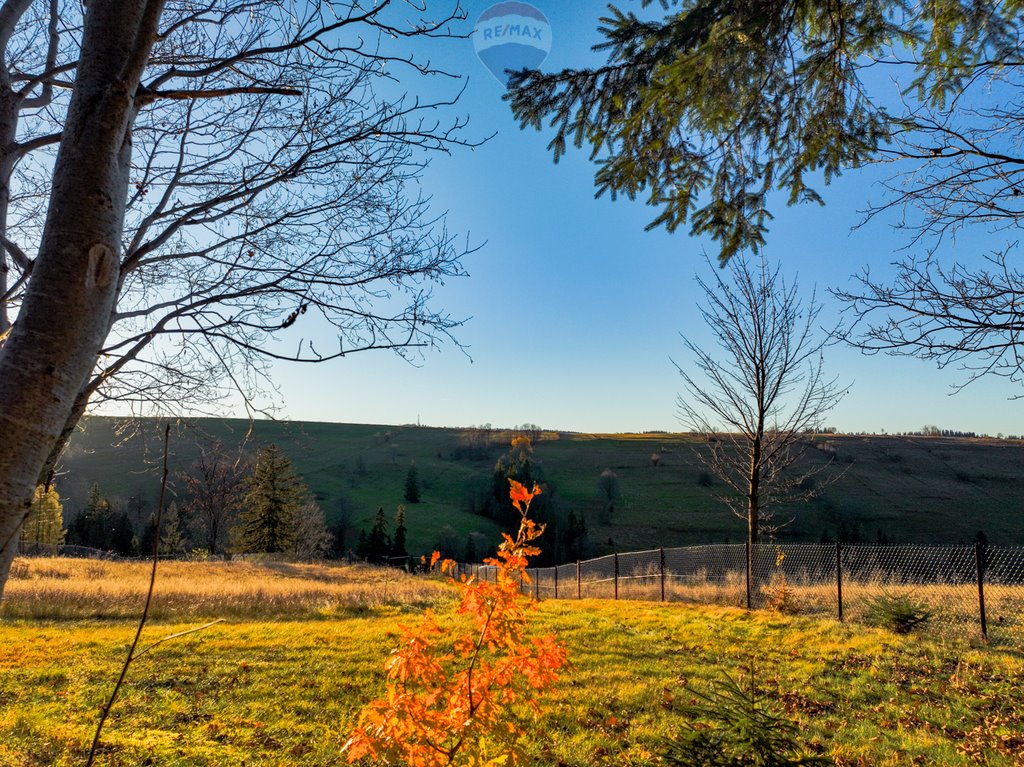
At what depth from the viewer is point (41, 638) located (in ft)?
29.5

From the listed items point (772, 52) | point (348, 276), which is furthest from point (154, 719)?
point (772, 52)

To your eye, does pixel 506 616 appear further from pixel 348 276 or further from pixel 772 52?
pixel 772 52

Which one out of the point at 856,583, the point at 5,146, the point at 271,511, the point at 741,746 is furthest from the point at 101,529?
the point at 741,746

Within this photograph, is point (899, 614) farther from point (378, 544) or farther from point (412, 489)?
point (412, 489)

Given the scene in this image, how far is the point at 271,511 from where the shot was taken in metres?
39.7

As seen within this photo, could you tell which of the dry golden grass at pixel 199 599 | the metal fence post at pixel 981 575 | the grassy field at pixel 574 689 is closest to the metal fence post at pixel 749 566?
the grassy field at pixel 574 689

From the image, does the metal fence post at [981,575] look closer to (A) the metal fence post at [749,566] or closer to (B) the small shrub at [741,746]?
(A) the metal fence post at [749,566]

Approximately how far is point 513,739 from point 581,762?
175 centimetres

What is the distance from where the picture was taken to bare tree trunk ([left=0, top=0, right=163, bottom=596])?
1469 millimetres

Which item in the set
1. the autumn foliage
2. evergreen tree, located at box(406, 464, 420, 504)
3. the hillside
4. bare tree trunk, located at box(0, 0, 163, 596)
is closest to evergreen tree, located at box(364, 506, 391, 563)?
the hillside

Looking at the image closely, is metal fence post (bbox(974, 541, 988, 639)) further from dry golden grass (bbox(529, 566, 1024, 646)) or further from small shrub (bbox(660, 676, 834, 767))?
small shrub (bbox(660, 676, 834, 767))

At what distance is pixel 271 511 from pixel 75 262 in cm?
4214

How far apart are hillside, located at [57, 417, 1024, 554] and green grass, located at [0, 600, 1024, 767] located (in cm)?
4322

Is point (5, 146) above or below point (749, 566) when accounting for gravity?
above
